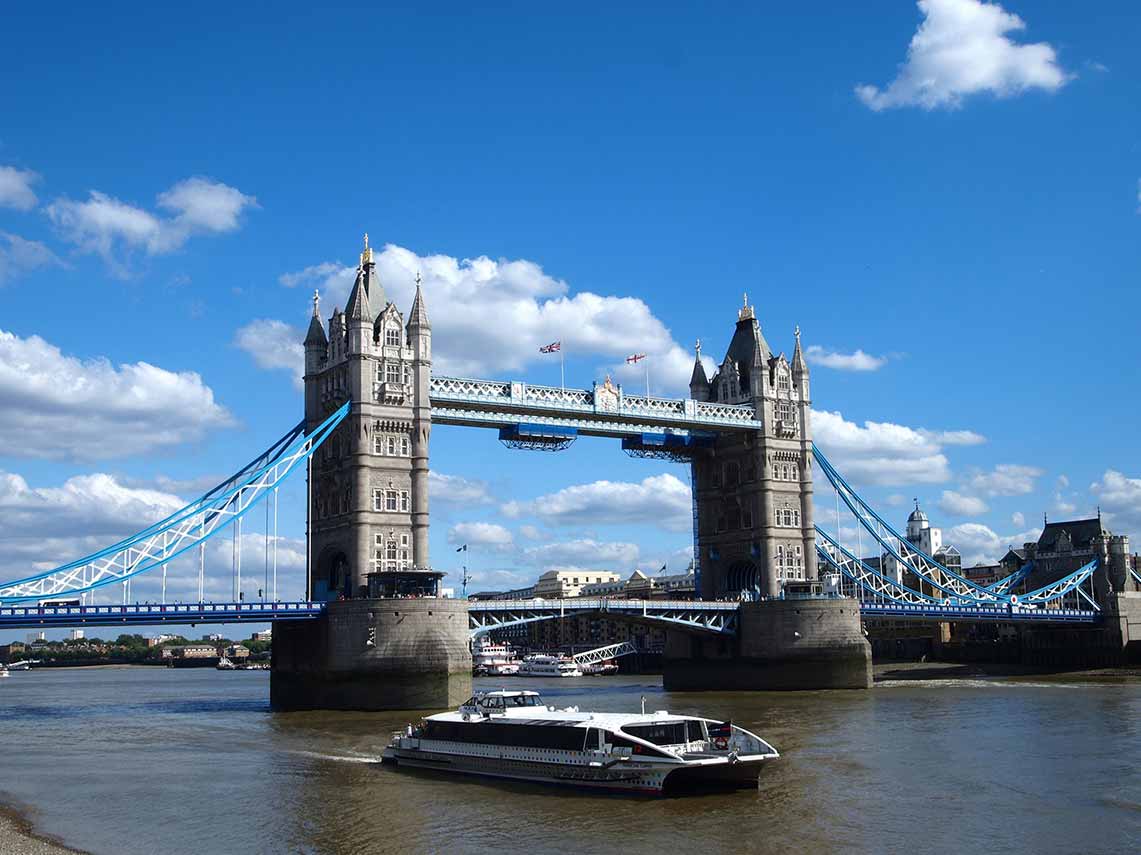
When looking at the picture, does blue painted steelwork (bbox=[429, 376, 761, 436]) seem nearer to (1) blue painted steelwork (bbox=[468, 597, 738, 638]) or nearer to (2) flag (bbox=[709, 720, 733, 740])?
(1) blue painted steelwork (bbox=[468, 597, 738, 638])

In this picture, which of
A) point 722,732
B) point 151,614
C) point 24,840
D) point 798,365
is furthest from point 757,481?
point 24,840

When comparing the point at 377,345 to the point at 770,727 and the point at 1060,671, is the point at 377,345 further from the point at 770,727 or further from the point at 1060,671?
the point at 1060,671

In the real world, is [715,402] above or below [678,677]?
above

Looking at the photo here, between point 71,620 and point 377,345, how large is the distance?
26.2m

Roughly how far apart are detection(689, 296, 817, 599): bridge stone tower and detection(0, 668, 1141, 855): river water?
3596 cm

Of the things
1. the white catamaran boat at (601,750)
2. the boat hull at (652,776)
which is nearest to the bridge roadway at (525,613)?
the white catamaran boat at (601,750)

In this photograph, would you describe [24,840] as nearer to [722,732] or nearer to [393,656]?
[722,732]

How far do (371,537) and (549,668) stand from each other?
70.2m

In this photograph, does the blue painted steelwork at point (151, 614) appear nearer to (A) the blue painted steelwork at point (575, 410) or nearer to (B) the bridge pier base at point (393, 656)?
(B) the bridge pier base at point (393, 656)

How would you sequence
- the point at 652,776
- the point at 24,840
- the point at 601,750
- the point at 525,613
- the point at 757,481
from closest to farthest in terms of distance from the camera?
the point at 24,840 < the point at 652,776 < the point at 601,750 < the point at 525,613 < the point at 757,481

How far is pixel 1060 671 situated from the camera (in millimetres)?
121062

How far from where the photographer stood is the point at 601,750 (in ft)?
133

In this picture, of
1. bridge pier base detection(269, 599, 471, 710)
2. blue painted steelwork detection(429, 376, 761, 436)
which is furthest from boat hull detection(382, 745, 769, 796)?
blue painted steelwork detection(429, 376, 761, 436)

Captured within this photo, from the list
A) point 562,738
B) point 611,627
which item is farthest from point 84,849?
point 611,627
